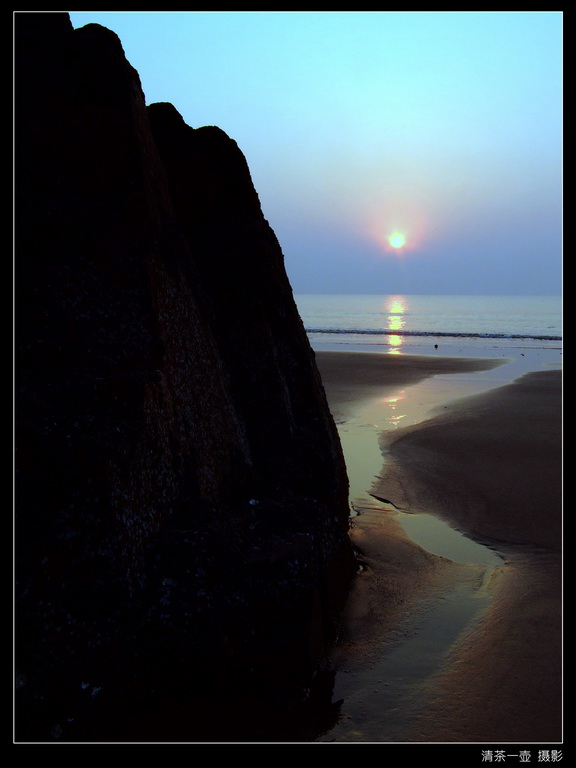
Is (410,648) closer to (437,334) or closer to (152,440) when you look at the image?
(152,440)

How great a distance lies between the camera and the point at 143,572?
438cm

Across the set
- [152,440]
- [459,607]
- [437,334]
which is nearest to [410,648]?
[459,607]

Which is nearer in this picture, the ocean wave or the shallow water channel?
the shallow water channel

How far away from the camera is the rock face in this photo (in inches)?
158

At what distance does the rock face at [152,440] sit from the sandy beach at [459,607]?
1.33 ft

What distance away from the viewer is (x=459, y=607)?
605 cm

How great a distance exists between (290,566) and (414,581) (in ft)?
7.91

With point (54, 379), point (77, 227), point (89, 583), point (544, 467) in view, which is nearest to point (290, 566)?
point (89, 583)

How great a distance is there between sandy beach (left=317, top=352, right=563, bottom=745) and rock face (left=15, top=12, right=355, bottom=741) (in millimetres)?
406

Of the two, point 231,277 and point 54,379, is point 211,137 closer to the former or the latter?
point 231,277

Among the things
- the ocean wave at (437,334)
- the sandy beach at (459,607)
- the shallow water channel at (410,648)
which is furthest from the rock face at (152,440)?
the ocean wave at (437,334)

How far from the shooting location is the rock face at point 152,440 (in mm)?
4012

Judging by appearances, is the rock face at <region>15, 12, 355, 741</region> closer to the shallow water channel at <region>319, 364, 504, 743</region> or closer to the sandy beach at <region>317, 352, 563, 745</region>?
the shallow water channel at <region>319, 364, 504, 743</region>

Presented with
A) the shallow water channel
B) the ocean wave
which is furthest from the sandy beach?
the ocean wave
